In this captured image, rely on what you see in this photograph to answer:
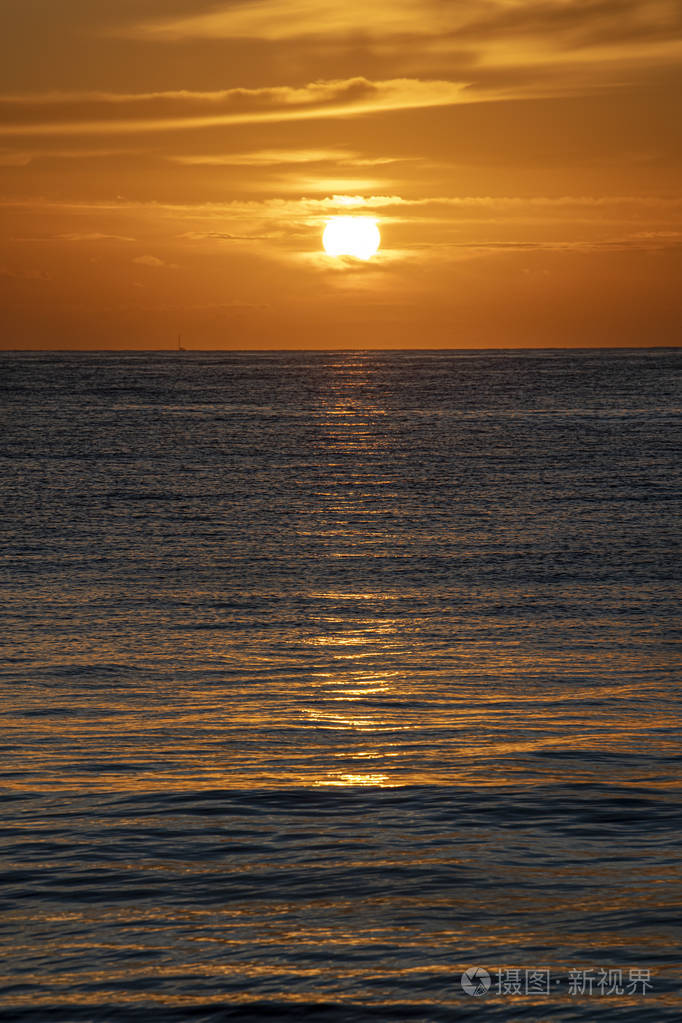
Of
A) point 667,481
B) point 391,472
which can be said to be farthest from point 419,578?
point 391,472

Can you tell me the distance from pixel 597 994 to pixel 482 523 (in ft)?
119

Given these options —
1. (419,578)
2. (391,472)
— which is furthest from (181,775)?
(391,472)

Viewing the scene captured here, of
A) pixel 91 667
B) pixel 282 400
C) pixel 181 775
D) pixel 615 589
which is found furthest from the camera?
pixel 282 400

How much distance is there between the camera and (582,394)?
155250 mm

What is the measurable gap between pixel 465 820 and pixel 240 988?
4.49m

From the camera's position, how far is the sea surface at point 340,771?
411 inches

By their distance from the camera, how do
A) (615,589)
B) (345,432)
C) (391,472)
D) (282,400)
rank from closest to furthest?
1. (615,589)
2. (391,472)
3. (345,432)
4. (282,400)

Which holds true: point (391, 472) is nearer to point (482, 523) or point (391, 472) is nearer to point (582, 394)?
point (482, 523)

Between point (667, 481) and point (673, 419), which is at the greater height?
point (673, 419)

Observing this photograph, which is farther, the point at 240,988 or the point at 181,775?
the point at 181,775

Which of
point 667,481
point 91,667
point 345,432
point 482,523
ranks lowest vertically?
point 91,667

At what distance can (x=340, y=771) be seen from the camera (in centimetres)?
1609

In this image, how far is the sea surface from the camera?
10438 mm

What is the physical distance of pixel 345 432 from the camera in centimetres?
10406
